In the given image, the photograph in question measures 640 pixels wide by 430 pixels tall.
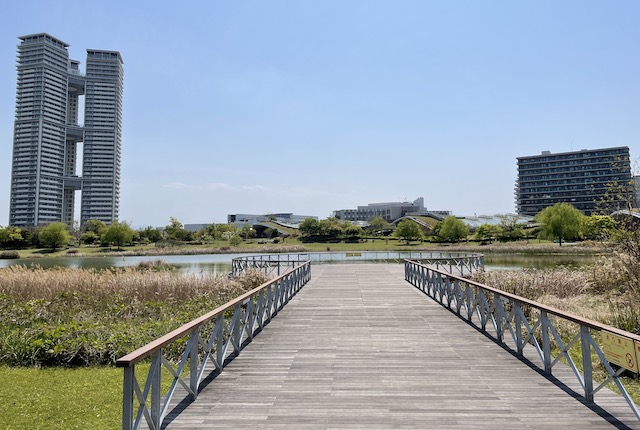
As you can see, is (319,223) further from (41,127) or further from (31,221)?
(41,127)

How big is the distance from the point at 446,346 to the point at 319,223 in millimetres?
81301

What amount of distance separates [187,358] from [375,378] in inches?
110

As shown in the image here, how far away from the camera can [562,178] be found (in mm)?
109125

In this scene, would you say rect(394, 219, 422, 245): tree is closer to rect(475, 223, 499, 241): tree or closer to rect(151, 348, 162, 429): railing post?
rect(475, 223, 499, 241): tree

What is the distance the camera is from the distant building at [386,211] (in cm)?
14612

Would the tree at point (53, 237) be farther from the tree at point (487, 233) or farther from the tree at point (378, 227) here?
the tree at point (487, 233)

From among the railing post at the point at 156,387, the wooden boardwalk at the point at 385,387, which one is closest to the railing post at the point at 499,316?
the wooden boardwalk at the point at 385,387

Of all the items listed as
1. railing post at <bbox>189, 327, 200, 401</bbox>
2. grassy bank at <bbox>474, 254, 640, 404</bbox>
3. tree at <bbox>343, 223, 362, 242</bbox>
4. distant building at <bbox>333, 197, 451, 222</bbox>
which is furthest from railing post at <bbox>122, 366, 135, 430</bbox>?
distant building at <bbox>333, 197, 451, 222</bbox>

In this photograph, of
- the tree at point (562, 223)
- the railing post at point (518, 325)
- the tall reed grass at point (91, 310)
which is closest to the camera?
the railing post at point (518, 325)

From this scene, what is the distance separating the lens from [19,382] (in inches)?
220

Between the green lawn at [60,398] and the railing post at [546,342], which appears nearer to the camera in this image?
the green lawn at [60,398]

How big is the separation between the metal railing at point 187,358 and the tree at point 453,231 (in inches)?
2605

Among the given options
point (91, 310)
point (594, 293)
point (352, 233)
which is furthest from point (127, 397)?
point (352, 233)

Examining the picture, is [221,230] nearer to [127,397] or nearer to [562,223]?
[562,223]
